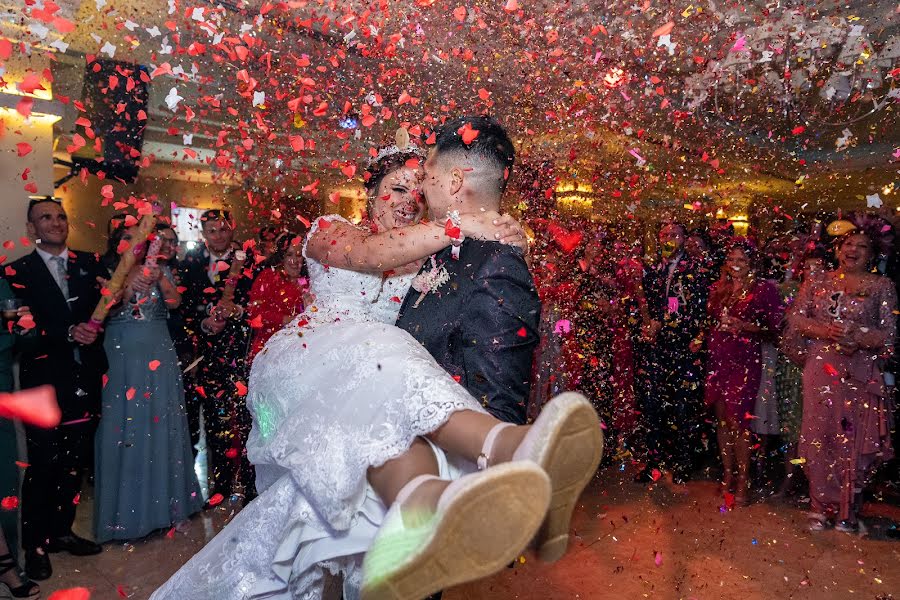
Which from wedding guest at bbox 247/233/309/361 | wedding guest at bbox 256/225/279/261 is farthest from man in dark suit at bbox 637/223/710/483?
wedding guest at bbox 256/225/279/261

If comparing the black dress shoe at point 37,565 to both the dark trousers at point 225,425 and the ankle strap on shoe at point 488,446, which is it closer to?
the dark trousers at point 225,425

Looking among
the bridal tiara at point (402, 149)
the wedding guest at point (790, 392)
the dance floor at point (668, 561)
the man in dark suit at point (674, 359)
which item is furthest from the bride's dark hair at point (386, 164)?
the wedding guest at point (790, 392)

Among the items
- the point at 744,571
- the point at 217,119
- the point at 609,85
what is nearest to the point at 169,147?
the point at 217,119

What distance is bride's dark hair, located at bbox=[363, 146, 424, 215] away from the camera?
2.73 metres

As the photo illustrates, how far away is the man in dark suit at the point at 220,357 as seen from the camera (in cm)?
431

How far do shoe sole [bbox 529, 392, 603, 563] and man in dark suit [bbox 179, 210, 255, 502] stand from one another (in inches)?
123

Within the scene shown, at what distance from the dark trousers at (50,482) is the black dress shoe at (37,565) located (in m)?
0.06

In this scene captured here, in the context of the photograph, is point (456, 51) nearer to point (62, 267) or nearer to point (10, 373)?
point (62, 267)

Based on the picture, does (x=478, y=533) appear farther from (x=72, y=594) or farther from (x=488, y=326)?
(x=72, y=594)

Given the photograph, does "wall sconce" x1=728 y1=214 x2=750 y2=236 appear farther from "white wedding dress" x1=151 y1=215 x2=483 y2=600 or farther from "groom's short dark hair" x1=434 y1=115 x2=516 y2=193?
"white wedding dress" x1=151 y1=215 x2=483 y2=600

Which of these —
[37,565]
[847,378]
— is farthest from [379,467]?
[847,378]

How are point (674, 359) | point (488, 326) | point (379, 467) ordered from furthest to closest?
point (674, 359) → point (488, 326) → point (379, 467)

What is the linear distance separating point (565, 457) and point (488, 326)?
2.21ft

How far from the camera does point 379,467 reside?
65.7 inches
